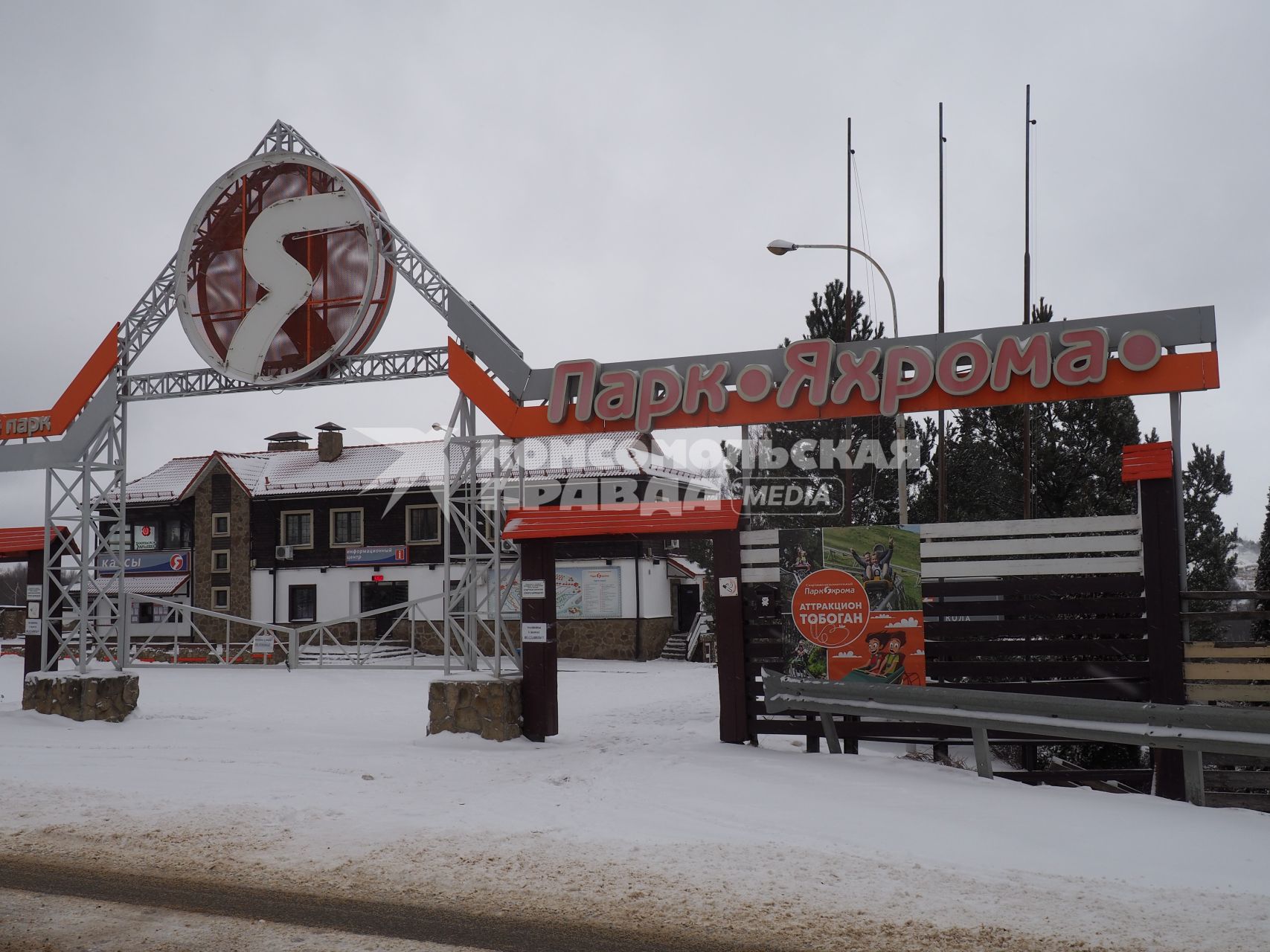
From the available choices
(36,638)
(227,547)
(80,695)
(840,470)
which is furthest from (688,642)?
(80,695)

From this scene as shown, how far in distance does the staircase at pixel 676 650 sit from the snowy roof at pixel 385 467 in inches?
228

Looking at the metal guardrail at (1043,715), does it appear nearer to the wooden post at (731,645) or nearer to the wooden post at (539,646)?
the wooden post at (731,645)

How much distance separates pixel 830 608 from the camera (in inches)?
460

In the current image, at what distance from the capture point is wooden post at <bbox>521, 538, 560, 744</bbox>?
13.0 metres

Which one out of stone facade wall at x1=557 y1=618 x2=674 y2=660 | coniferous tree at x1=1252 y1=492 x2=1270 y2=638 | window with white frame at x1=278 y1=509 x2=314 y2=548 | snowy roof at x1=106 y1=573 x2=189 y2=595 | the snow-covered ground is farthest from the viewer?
snowy roof at x1=106 y1=573 x2=189 y2=595

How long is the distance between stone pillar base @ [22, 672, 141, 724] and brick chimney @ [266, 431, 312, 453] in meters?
30.9

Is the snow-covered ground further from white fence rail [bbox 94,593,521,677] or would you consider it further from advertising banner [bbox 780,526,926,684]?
white fence rail [bbox 94,593,521,677]

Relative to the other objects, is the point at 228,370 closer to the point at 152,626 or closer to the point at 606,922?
the point at 606,922

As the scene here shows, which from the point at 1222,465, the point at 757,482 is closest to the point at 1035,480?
the point at 757,482

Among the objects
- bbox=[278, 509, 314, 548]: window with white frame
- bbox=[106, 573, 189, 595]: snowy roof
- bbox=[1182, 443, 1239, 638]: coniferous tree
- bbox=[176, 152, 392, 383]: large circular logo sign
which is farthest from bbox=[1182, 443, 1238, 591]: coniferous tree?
bbox=[106, 573, 189, 595]: snowy roof

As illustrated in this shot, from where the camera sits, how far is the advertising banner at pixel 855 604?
1135cm

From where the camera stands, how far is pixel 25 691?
15.9m

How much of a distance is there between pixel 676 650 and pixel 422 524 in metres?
10.6

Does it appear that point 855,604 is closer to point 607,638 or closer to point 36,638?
point 36,638
